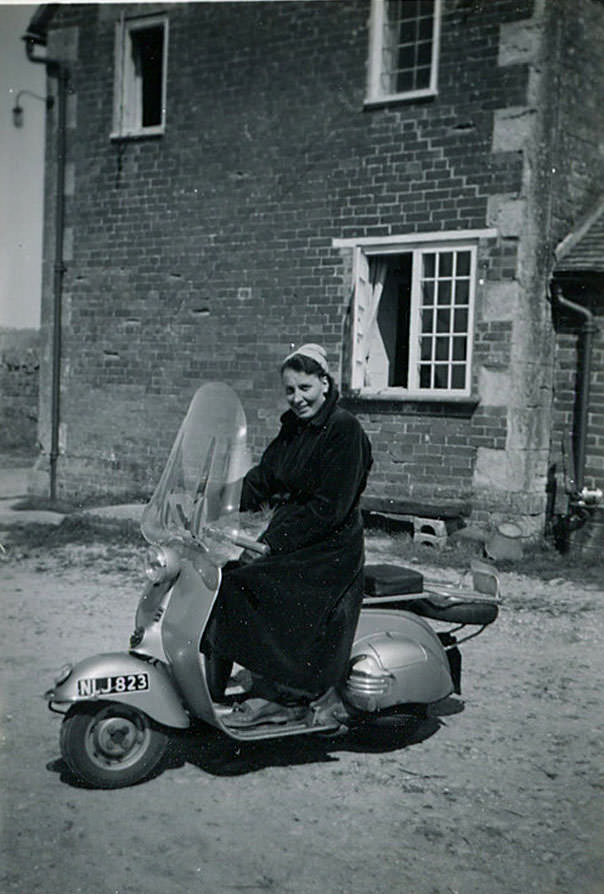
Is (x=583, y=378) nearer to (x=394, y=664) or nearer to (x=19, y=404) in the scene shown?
(x=394, y=664)

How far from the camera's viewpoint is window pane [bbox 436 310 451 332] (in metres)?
10.2

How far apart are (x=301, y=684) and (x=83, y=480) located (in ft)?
29.6

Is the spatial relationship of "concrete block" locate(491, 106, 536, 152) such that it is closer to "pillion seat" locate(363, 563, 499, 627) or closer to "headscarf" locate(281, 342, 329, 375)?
"pillion seat" locate(363, 563, 499, 627)

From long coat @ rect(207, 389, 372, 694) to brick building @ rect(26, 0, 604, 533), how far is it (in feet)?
19.4

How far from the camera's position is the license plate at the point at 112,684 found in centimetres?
371

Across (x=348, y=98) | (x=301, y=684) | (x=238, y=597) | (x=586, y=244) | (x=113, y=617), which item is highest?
(x=348, y=98)

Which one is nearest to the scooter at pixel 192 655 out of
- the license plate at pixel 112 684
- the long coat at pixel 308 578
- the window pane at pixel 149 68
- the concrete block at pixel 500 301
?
the license plate at pixel 112 684

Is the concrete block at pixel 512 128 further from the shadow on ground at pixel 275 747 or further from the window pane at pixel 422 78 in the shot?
the shadow on ground at pixel 275 747

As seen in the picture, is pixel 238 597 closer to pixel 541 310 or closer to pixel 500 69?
pixel 541 310

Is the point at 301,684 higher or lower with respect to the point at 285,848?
higher

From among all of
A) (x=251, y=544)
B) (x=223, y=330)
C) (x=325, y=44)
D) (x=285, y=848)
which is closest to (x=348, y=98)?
A: (x=325, y=44)

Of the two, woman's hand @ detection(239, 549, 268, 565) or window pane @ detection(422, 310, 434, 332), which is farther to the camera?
window pane @ detection(422, 310, 434, 332)

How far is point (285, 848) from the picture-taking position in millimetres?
3398

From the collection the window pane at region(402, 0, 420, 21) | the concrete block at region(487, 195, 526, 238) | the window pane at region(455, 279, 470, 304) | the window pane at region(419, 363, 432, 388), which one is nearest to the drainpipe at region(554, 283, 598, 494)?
the concrete block at region(487, 195, 526, 238)
